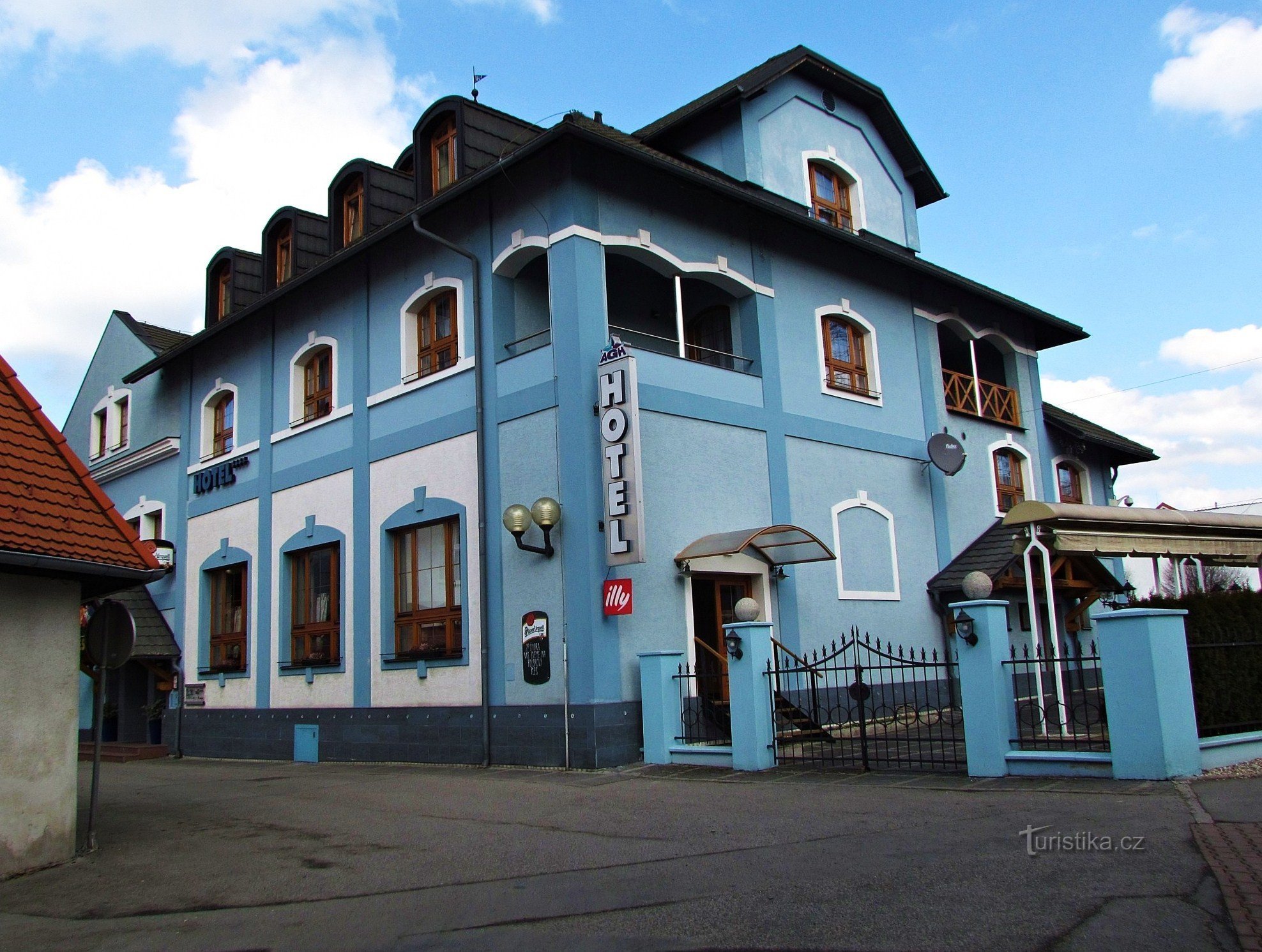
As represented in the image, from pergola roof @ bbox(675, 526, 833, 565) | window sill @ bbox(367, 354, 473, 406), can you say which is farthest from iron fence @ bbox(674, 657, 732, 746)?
window sill @ bbox(367, 354, 473, 406)

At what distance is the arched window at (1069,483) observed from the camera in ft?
77.2

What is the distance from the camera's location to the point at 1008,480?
21281mm

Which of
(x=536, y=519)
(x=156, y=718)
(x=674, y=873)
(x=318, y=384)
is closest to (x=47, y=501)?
(x=674, y=873)

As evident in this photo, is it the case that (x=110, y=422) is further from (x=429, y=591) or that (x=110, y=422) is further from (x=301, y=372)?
(x=429, y=591)

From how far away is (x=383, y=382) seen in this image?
1705 centimetres

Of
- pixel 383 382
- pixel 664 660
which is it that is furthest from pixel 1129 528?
pixel 383 382

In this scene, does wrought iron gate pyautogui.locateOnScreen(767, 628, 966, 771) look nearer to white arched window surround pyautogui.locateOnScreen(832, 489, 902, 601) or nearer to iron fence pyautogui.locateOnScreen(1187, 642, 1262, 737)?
white arched window surround pyautogui.locateOnScreen(832, 489, 902, 601)

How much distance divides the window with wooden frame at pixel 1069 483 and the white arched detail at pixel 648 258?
34.4ft

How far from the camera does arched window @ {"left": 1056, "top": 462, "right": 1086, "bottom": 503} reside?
77.2ft

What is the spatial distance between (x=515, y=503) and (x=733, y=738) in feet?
14.1

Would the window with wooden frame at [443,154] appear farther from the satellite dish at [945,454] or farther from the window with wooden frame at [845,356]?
the satellite dish at [945,454]

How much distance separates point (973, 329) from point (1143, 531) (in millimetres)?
8532

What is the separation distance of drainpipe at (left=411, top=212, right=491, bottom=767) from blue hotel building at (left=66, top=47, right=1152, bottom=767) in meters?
0.05

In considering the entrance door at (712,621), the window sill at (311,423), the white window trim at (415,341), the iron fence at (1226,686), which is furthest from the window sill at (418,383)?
the iron fence at (1226,686)
